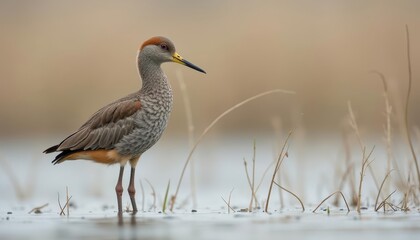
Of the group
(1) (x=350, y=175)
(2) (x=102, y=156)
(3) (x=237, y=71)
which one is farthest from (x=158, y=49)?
(3) (x=237, y=71)

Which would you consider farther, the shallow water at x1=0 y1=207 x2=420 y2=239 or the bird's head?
the bird's head

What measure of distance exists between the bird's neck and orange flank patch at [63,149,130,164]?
0.75 m

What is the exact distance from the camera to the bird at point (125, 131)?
31.9 feet

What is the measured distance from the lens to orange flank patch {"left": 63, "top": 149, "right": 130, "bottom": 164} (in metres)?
9.84

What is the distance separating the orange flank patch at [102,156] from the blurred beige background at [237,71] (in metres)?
8.73

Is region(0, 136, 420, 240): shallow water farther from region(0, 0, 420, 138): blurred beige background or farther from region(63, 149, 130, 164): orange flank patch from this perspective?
region(0, 0, 420, 138): blurred beige background

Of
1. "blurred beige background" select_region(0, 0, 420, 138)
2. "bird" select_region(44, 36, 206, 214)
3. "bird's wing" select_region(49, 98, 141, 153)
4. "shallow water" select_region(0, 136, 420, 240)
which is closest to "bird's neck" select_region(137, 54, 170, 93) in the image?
"bird" select_region(44, 36, 206, 214)

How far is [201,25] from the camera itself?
23.8 meters

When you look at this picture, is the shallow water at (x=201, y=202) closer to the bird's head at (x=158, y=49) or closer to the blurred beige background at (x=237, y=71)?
the blurred beige background at (x=237, y=71)

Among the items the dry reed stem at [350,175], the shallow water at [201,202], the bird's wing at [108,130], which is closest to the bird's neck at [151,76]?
the bird's wing at [108,130]

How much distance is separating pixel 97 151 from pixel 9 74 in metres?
11.7

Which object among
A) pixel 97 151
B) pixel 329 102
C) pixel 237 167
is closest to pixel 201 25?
pixel 329 102

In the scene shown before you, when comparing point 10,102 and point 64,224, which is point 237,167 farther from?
point 64,224

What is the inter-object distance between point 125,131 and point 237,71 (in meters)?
11.2
